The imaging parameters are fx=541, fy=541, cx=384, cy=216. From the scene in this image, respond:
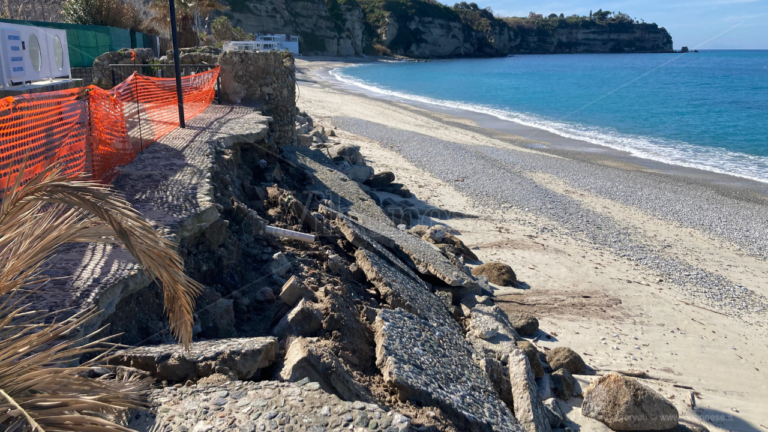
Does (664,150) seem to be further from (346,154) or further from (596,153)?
(346,154)

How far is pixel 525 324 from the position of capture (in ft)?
20.8

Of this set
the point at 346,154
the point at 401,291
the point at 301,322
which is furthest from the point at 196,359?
the point at 346,154

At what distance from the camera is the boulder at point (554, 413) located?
4.64 m

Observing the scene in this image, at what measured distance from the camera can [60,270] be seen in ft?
11.6

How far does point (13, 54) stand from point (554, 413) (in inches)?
397

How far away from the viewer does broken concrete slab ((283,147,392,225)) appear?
8289 mm

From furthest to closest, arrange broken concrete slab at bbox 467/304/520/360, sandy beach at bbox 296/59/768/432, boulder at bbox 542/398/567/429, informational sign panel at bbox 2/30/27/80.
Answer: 1. informational sign panel at bbox 2/30/27/80
2. sandy beach at bbox 296/59/768/432
3. broken concrete slab at bbox 467/304/520/360
4. boulder at bbox 542/398/567/429

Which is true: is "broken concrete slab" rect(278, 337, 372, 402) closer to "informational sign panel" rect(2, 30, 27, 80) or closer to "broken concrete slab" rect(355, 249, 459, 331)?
"broken concrete slab" rect(355, 249, 459, 331)

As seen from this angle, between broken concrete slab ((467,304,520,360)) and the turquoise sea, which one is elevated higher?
the turquoise sea

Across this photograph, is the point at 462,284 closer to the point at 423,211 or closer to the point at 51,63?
the point at 423,211

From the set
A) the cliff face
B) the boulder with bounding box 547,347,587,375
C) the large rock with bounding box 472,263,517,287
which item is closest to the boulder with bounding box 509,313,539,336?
the boulder with bounding box 547,347,587,375

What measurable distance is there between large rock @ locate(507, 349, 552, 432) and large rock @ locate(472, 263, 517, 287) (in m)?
2.71

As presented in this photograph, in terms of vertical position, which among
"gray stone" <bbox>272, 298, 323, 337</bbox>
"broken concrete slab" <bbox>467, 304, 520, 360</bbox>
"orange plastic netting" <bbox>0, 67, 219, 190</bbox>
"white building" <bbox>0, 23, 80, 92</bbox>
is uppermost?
"white building" <bbox>0, 23, 80, 92</bbox>

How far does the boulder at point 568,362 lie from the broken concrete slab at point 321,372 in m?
2.89
